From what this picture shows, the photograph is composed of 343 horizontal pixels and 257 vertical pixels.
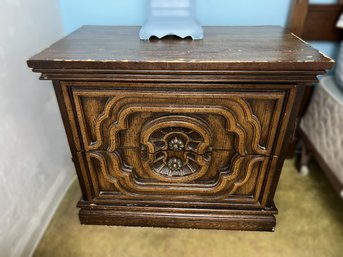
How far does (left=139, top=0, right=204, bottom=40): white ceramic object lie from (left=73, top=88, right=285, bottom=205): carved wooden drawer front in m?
0.22

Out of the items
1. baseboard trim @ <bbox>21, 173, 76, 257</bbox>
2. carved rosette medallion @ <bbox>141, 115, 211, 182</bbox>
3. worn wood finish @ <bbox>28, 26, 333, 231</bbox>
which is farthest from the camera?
baseboard trim @ <bbox>21, 173, 76, 257</bbox>

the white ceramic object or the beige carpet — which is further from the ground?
the white ceramic object

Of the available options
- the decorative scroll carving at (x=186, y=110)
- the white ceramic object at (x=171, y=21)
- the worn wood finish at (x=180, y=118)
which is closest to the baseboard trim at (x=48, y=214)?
the worn wood finish at (x=180, y=118)

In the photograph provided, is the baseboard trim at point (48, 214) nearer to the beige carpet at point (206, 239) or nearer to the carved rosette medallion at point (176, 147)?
the beige carpet at point (206, 239)

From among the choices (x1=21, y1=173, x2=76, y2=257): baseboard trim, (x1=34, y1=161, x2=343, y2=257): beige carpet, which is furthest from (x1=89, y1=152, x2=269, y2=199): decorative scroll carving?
(x1=21, y1=173, x2=76, y2=257): baseboard trim

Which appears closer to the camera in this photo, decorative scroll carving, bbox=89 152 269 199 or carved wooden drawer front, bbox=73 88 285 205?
carved wooden drawer front, bbox=73 88 285 205

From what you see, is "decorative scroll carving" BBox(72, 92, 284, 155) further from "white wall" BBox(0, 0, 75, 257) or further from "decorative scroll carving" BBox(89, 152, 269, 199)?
"white wall" BBox(0, 0, 75, 257)

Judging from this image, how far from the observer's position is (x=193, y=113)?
852mm

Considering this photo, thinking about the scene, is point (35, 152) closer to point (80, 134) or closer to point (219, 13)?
point (80, 134)

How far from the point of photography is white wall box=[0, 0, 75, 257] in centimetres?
87

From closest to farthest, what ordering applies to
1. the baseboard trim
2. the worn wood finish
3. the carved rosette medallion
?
the worn wood finish
the carved rosette medallion
the baseboard trim

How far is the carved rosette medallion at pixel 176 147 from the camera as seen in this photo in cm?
86

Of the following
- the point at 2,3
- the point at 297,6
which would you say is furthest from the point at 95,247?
Answer: the point at 297,6

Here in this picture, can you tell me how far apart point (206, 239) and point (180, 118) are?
48cm
